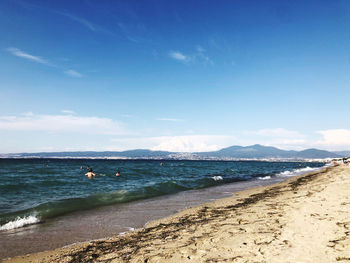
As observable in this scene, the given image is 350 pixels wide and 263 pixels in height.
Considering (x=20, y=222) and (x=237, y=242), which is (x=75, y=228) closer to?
(x=20, y=222)

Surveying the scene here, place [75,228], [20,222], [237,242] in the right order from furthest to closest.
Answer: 1. [20,222]
2. [75,228]
3. [237,242]

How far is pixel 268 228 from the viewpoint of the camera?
241 inches

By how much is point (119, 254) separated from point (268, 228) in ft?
13.6

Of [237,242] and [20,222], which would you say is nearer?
[237,242]

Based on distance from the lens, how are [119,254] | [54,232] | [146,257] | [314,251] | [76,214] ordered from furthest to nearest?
[76,214]
[54,232]
[119,254]
[146,257]
[314,251]

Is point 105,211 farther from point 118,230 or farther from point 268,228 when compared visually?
point 268,228

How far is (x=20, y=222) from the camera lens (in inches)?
358

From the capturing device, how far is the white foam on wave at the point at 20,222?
8.64 metres

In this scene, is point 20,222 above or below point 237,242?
below

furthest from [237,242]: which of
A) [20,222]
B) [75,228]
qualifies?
[20,222]

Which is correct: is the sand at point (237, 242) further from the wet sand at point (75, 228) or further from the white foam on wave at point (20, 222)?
the white foam on wave at point (20, 222)

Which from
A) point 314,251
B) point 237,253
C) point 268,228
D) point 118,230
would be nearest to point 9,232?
point 118,230

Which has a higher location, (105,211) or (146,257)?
(146,257)

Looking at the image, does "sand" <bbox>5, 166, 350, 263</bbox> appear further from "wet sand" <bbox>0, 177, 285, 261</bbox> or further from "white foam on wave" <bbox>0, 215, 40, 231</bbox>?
"white foam on wave" <bbox>0, 215, 40, 231</bbox>
